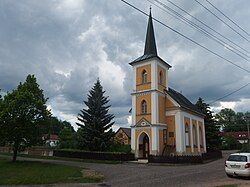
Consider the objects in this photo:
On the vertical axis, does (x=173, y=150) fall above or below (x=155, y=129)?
below

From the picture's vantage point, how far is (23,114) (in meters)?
26.5

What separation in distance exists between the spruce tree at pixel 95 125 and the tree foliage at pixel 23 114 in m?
5.87

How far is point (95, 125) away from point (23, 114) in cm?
843

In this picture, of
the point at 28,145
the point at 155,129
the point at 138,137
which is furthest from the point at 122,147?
the point at 28,145

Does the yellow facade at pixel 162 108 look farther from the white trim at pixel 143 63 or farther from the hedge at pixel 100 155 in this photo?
the hedge at pixel 100 155

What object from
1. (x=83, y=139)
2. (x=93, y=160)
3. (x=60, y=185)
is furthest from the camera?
(x=83, y=139)

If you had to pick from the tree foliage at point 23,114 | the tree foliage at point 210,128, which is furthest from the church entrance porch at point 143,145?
the tree foliage at point 210,128

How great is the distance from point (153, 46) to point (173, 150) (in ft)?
44.1

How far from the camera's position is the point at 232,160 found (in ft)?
55.5

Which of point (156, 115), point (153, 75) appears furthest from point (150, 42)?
point (156, 115)

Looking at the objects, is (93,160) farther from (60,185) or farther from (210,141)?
(210,141)

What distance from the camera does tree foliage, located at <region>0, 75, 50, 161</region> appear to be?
25719 millimetres

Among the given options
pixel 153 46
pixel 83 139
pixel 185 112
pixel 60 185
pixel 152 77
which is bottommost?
pixel 60 185

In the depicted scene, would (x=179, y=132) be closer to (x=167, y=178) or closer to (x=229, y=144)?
(x=167, y=178)
